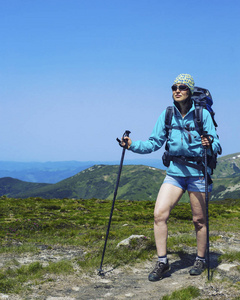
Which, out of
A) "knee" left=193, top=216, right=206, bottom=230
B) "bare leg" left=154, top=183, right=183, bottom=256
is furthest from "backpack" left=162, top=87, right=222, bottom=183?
"knee" left=193, top=216, right=206, bottom=230

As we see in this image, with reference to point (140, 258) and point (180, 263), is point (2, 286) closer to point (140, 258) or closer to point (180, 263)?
point (140, 258)

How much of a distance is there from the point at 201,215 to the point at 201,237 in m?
0.64

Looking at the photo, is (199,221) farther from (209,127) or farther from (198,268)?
(209,127)

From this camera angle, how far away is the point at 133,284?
7.48 m

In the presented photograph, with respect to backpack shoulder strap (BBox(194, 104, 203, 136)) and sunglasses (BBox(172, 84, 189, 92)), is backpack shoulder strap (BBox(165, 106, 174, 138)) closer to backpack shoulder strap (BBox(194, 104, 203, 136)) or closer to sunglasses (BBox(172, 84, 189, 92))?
sunglasses (BBox(172, 84, 189, 92))

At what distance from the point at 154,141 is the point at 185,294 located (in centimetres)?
366

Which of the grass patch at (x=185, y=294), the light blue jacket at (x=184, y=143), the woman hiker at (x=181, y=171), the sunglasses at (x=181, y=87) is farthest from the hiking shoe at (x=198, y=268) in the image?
the sunglasses at (x=181, y=87)

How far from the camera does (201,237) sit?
7.89 m

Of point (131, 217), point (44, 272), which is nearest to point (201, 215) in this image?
point (44, 272)

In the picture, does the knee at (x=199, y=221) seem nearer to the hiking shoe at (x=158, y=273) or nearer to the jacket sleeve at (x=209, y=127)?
the hiking shoe at (x=158, y=273)

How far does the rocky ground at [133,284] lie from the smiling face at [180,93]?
437 centimetres

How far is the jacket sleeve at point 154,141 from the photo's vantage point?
7.71 metres

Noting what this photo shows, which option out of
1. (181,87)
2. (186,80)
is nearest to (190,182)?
(181,87)

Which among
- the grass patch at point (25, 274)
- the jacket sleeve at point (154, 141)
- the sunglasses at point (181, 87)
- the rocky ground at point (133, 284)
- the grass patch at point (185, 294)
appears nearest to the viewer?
the grass patch at point (185, 294)
